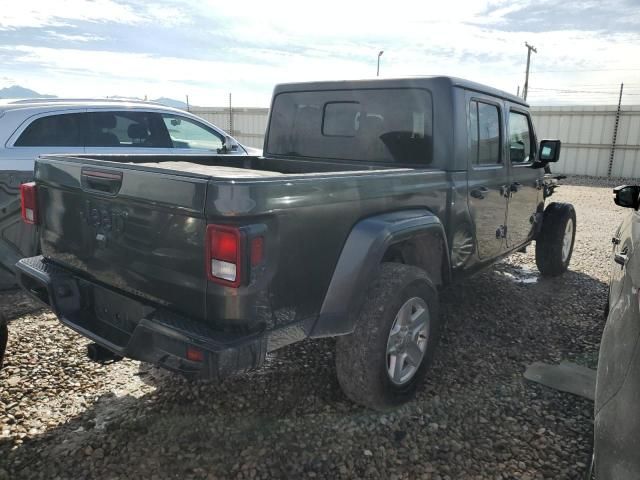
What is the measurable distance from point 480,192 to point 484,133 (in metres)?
0.51

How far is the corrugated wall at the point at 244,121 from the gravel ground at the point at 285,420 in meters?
19.7

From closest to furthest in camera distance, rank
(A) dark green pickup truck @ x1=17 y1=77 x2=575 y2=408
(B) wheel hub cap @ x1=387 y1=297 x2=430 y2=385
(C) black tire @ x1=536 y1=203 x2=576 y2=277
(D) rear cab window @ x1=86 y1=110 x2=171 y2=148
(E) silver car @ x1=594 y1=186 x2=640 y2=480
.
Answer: (E) silver car @ x1=594 y1=186 x2=640 y2=480 < (A) dark green pickup truck @ x1=17 y1=77 x2=575 y2=408 < (B) wheel hub cap @ x1=387 y1=297 x2=430 y2=385 < (C) black tire @ x1=536 y1=203 x2=576 y2=277 < (D) rear cab window @ x1=86 y1=110 x2=171 y2=148

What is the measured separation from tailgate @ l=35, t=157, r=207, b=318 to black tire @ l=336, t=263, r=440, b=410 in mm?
897

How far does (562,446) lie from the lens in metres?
2.68

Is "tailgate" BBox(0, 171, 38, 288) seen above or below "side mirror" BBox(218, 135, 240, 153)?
below

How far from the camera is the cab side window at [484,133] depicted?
362cm

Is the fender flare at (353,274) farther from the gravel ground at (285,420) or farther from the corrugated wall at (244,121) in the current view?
the corrugated wall at (244,121)

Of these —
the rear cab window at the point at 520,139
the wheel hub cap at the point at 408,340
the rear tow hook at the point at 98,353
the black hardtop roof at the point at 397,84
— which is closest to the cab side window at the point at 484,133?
the black hardtop roof at the point at 397,84

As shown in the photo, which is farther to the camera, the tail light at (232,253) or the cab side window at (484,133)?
the cab side window at (484,133)

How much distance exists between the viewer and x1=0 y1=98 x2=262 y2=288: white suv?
4.53 metres

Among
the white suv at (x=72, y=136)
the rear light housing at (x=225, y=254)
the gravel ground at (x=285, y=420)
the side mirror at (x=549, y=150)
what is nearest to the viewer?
the rear light housing at (x=225, y=254)

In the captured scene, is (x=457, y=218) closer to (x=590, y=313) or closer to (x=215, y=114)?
(x=590, y=313)

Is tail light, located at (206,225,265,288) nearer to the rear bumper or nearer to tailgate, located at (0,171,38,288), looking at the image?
the rear bumper

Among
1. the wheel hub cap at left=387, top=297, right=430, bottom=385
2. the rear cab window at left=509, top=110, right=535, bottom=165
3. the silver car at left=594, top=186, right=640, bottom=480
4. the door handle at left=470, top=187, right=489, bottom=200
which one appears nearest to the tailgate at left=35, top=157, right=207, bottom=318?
the wheel hub cap at left=387, top=297, right=430, bottom=385
